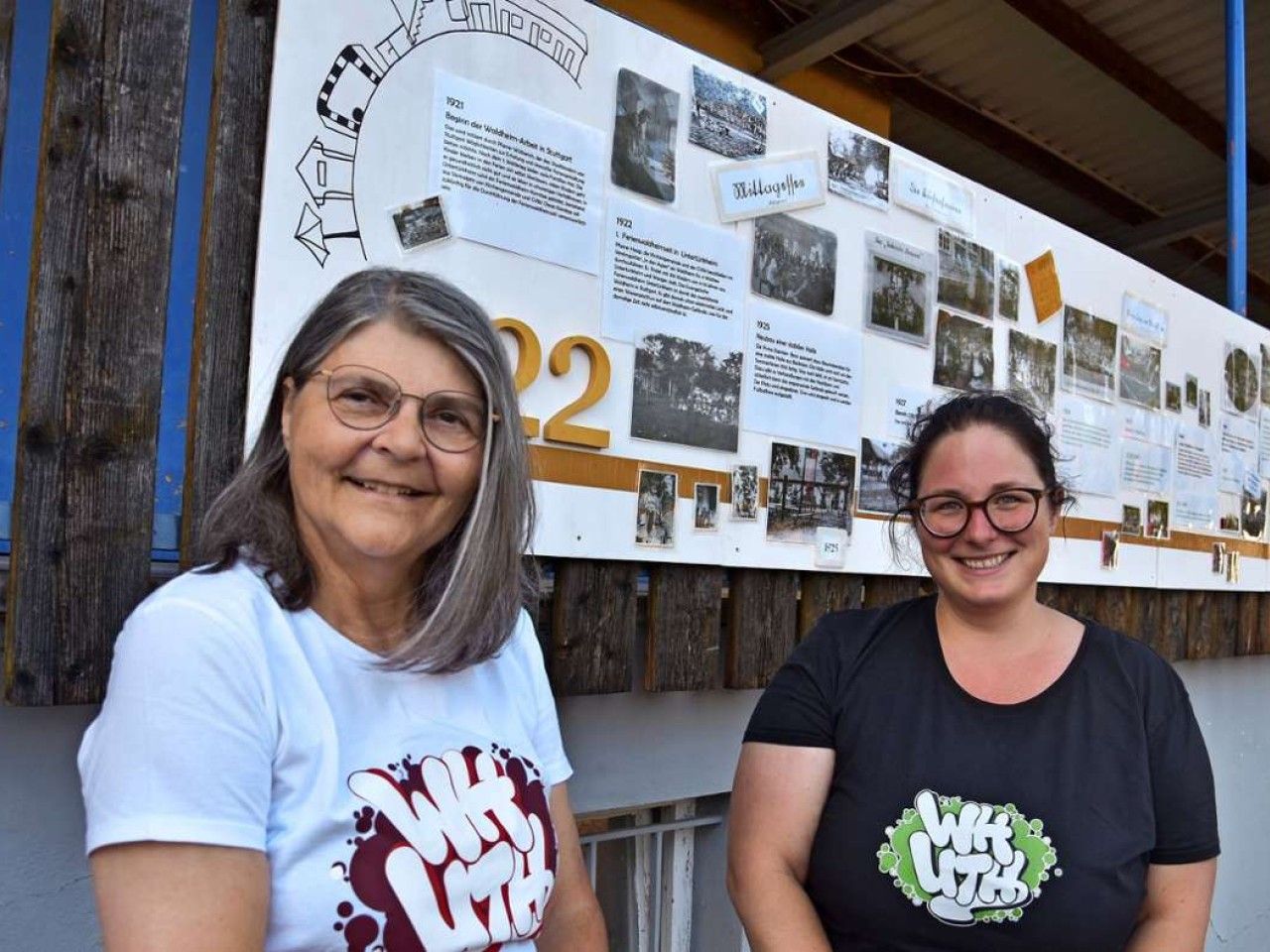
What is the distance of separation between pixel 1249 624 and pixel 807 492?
281 cm

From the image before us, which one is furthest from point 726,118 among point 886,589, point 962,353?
point 886,589

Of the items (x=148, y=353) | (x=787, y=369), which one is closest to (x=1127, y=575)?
(x=787, y=369)

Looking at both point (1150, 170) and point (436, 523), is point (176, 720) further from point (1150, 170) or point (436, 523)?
point (1150, 170)

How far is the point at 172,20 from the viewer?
1615 millimetres

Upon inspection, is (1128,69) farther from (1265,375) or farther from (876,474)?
(876,474)

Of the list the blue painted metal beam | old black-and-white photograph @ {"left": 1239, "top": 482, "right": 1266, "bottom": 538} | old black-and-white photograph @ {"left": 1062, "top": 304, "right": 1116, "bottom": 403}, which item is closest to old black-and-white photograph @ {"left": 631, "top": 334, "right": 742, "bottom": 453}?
old black-and-white photograph @ {"left": 1062, "top": 304, "right": 1116, "bottom": 403}

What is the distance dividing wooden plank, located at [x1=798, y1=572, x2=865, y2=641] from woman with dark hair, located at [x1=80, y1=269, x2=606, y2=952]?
1.13 m

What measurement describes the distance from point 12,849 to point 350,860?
720 mm

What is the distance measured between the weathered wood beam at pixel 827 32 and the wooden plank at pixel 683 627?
8.35ft

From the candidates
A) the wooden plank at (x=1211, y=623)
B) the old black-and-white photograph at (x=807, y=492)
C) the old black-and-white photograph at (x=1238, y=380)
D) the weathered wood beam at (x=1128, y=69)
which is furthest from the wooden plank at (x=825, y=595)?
the weathered wood beam at (x=1128, y=69)

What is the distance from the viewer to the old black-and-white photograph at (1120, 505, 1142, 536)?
3.54 metres

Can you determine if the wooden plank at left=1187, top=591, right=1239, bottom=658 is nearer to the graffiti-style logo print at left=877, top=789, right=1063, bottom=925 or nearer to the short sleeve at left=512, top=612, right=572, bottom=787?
the graffiti-style logo print at left=877, top=789, right=1063, bottom=925

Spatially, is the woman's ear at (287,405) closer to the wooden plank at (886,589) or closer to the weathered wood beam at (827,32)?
the wooden plank at (886,589)

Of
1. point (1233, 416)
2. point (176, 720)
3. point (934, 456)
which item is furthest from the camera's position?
point (1233, 416)
